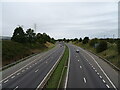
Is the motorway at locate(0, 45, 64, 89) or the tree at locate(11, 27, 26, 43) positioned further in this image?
the tree at locate(11, 27, 26, 43)

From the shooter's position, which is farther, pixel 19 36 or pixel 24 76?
pixel 19 36

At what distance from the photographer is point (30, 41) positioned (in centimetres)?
9388

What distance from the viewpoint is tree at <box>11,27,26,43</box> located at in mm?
84000

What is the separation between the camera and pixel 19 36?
281 feet

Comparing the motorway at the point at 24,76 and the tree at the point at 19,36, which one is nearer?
the motorway at the point at 24,76

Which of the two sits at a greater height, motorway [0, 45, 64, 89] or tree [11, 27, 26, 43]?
tree [11, 27, 26, 43]

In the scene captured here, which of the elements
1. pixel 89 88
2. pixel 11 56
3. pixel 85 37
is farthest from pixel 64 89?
pixel 85 37

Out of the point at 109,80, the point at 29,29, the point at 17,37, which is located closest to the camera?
the point at 109,80

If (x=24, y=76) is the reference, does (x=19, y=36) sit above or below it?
above

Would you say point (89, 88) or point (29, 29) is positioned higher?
point (29, 29)

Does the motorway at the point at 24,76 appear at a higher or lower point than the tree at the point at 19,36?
lower

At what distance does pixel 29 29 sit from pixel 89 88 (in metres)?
80.8

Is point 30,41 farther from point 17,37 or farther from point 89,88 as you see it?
point 89,88

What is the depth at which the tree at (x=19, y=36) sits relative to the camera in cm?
8400
